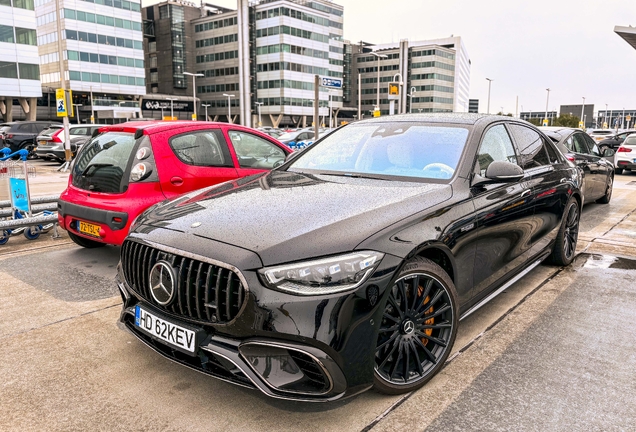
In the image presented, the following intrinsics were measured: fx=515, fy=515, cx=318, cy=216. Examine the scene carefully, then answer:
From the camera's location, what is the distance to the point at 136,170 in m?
5.12

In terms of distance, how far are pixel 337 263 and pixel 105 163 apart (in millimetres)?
3834

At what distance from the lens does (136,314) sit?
113 inches

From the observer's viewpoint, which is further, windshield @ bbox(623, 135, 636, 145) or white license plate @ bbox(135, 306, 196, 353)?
windshield @ bbox(623, 135, 636, 145)

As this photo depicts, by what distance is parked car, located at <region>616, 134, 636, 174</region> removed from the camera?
1670cm

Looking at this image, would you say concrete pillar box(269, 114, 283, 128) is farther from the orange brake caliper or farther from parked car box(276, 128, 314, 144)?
the orange brake caliper

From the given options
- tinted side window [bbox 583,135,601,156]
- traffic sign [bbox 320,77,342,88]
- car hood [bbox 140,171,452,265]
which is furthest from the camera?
traffic sign [bbox 320,77,342,88]

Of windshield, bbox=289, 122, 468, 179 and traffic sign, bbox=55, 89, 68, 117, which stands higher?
traffic sign, bbox=55, 89, 68, 117

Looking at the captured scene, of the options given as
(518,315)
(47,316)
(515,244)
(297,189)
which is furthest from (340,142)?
(47,316)

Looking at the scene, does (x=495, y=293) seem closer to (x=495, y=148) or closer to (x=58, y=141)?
(x=495, y=148)

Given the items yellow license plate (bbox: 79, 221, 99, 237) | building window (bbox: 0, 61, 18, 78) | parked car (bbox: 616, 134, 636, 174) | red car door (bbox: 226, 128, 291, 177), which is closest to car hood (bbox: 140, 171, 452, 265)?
yellow license plate (bbox: 79, 221, 99, 237)

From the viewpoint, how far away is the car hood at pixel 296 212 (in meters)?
2.47

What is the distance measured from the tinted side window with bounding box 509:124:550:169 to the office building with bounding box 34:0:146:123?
67.9 metres

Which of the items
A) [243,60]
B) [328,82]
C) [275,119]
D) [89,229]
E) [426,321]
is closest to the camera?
[426,321]

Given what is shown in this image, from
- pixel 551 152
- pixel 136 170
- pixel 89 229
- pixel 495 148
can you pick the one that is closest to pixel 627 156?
pixel 551 152
